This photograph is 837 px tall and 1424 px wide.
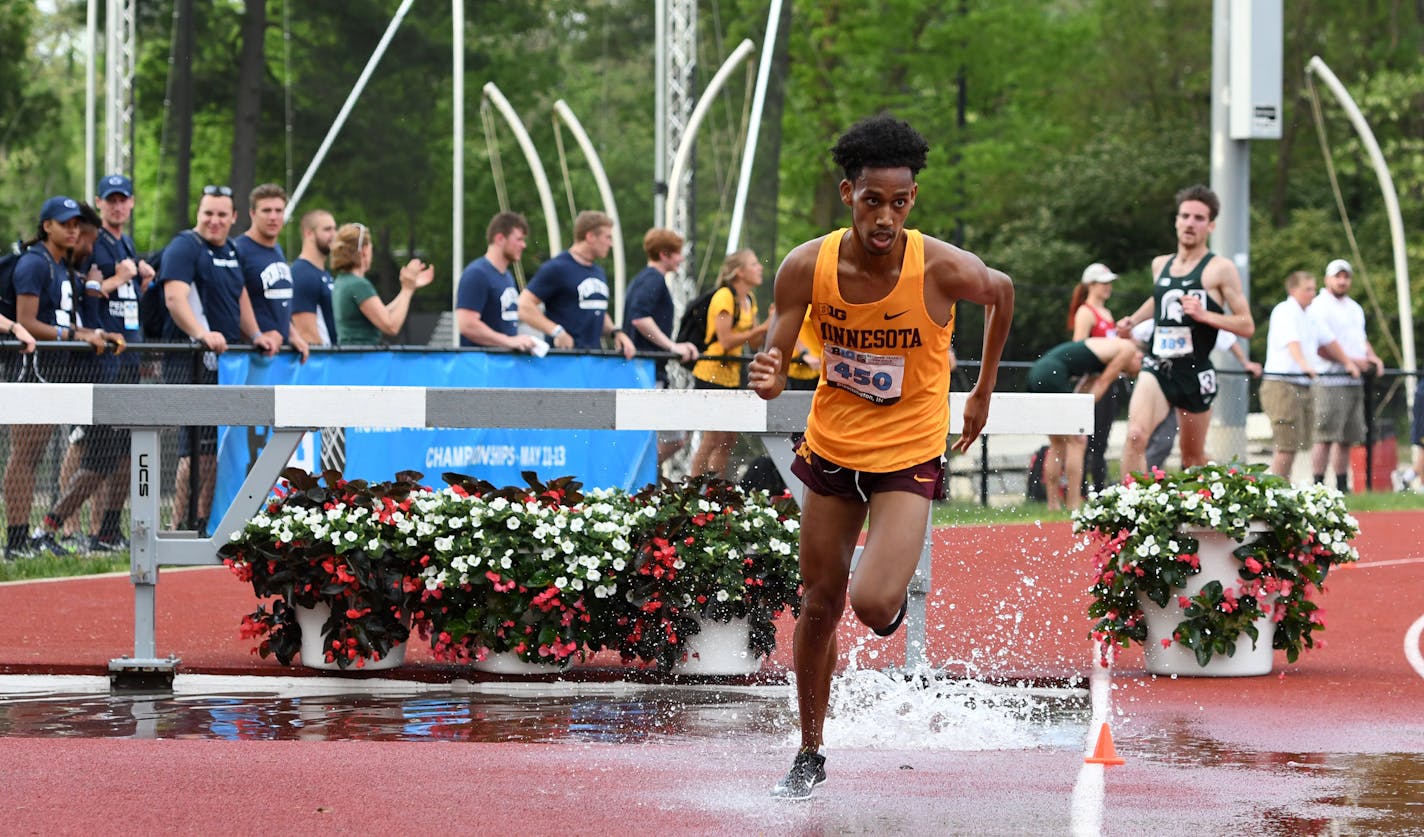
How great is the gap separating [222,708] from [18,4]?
36254mm

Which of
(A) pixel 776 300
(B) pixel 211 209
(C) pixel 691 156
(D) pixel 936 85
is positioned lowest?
(A) pixel 776 300

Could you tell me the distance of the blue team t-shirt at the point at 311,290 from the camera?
13.5 m

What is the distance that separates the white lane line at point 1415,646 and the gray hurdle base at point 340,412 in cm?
217

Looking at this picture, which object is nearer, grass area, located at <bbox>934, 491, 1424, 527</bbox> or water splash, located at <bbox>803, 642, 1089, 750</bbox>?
water splash, located at <bbox>803, 642, 1089, 750</bbox>

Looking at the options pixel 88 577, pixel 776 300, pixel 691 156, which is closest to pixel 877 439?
pixel 776 300

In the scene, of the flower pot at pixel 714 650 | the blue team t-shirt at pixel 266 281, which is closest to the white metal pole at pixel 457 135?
the blue team t-shirt at pixel 266 281

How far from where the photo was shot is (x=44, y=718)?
24.4 ft

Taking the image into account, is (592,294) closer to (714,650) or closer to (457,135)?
(714,650)

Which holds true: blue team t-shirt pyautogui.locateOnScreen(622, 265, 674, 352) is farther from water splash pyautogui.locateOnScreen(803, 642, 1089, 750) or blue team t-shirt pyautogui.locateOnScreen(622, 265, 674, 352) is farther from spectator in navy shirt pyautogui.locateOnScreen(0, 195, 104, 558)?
water splash pyautogui.locateOnScreen(803, 642, 1089, 750)

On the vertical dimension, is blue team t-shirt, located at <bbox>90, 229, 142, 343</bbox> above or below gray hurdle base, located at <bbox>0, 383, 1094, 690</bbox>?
above

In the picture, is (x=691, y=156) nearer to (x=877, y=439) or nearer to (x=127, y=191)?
(x=127, y=191)

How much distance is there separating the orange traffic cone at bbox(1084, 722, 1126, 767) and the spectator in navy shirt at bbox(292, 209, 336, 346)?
8.07 meters

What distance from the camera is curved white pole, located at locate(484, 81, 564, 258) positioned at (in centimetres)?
2584

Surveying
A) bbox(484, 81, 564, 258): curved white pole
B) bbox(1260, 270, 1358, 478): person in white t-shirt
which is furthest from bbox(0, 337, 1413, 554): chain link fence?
bbox(484, 81, 564, 258): curved white pole
